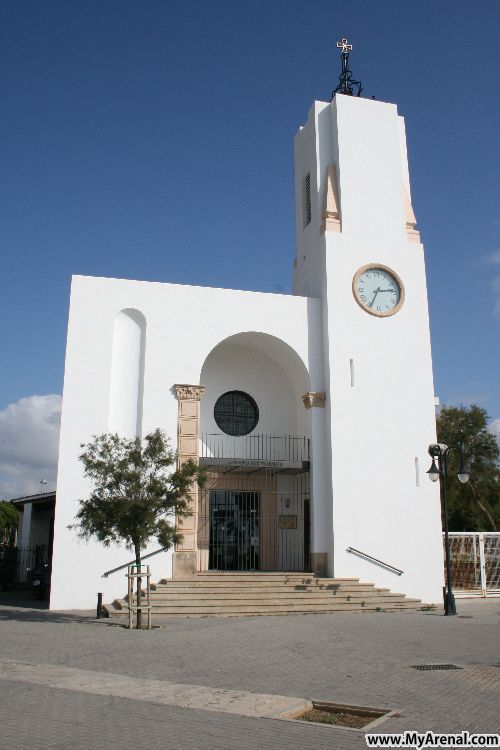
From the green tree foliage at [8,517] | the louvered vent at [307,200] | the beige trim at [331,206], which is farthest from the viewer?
the green tree foliage at [8,517]

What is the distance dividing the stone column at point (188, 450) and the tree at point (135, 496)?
3.35 meters

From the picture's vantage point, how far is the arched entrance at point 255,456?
22.0 metres

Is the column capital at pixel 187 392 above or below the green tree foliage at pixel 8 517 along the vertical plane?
above

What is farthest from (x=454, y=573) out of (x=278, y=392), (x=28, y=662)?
(x=28, y=662)

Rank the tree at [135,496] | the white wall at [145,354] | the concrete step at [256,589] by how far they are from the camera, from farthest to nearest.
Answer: the white wall at [145,354] → the concrete step at [256,589] → the tree at [135,496]

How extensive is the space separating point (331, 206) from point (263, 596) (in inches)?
486

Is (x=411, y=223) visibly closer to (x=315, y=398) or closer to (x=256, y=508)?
(x=315, y=398)

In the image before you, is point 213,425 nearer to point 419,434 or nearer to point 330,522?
point 330,522

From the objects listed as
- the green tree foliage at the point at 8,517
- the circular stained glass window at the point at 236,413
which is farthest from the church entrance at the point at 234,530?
the green tree foliage at the point at 8,517

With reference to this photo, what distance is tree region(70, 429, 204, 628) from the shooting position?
14789mm

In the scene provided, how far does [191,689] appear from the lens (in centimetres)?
828

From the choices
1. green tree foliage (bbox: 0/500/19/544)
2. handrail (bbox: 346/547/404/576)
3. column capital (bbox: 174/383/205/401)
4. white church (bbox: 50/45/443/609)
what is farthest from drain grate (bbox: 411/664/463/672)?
green tree foliage (bbox: 0/500/19/544)

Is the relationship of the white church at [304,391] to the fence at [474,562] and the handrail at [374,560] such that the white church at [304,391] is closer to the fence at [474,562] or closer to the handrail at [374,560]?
the handrail at [374,560]

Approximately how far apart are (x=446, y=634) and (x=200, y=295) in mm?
11769
